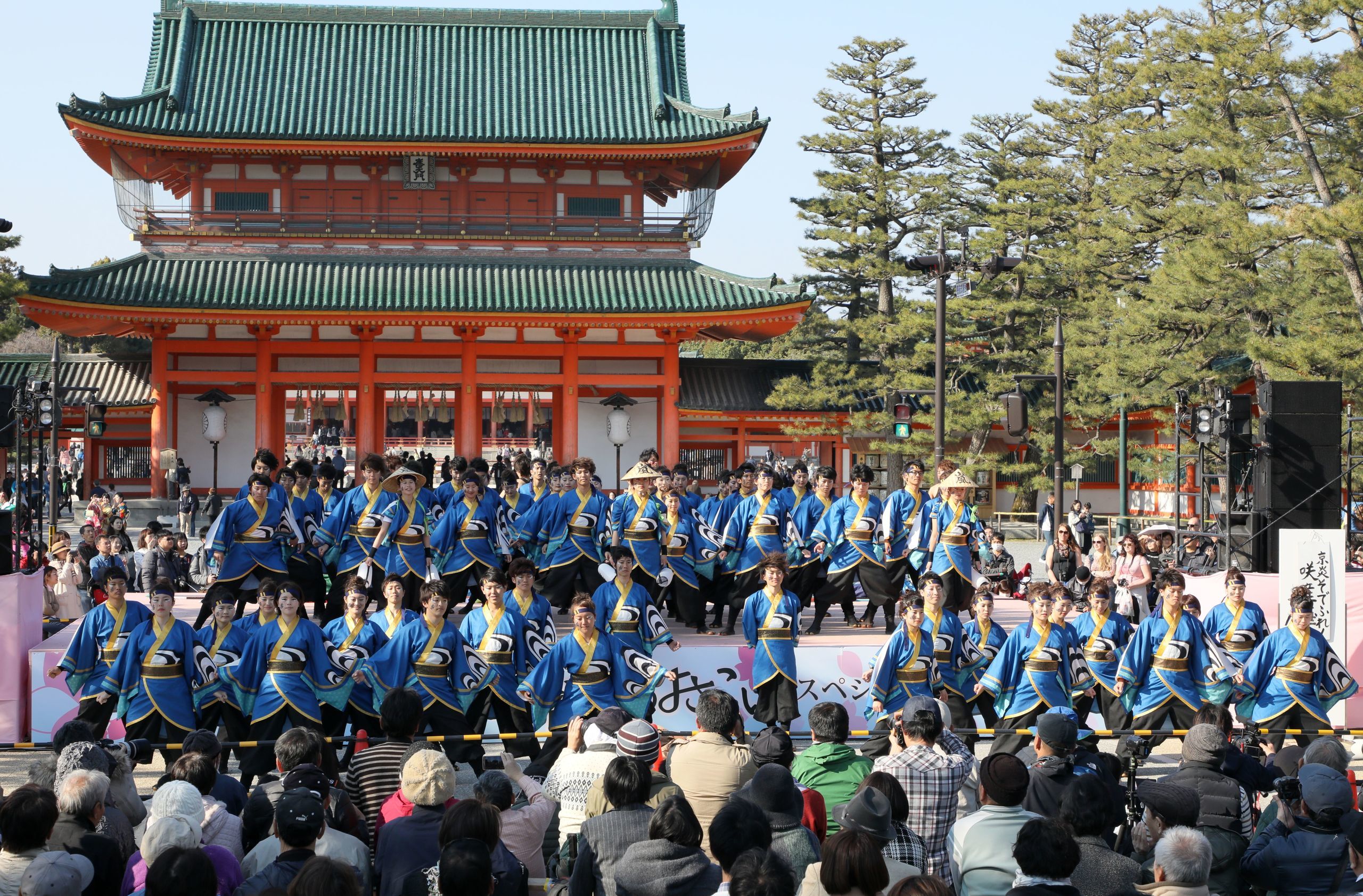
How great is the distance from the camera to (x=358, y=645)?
9.65 metres

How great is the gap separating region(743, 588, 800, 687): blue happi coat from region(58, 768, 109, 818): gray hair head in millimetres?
6125

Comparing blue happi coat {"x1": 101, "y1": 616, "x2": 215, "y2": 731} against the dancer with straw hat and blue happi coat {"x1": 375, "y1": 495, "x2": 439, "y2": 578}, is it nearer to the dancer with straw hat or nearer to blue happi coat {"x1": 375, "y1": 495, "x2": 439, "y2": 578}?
blue happi coat {"x1": 375, "y1": 495, "x2": 439, "y2": 578}

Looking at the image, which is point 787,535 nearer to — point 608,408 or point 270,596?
point 270,596

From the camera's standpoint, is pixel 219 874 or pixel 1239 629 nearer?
pixel 219 874

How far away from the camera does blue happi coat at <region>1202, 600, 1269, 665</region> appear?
10773 millimetres

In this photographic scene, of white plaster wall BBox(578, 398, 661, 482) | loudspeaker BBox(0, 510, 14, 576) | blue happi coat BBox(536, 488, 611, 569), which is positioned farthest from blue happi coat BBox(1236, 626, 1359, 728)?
white plaster wall BBox(578, 398, 661, 482)

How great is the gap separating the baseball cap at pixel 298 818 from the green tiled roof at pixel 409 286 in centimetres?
2025

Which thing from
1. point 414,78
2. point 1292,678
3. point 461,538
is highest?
point 414,78

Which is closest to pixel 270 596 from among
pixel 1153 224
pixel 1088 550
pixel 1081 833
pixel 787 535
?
pixel 787 535

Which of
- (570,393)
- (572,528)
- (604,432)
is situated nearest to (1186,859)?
(572,528)

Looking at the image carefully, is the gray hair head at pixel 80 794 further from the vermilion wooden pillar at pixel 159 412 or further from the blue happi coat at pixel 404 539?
the vermilion wooden pillar at pixel 159 412

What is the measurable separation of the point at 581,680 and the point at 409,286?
57.0 ft

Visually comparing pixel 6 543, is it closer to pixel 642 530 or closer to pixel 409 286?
pixel 642 530

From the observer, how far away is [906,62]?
3041 cm
